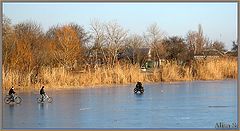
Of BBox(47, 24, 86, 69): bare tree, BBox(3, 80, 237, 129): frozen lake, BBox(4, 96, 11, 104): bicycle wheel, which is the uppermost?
BBox(47, 24, 86, 69): bare tree

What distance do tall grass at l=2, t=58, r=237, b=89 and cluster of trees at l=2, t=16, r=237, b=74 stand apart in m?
0.74

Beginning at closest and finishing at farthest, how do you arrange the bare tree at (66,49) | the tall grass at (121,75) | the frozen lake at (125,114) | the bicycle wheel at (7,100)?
the frozen lake at (125,114) < the bicycle wheel at (7,100) < the tall grass at (121,75) < the bare tree at (66,49)

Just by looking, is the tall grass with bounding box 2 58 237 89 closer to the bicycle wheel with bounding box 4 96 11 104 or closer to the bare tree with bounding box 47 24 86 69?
the bare tree with bounding box 47 24 86 69

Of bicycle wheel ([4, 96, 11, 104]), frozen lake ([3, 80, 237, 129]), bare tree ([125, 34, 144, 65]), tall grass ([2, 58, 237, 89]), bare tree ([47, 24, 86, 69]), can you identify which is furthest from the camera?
bare tree ([125, 34, 144, 65])

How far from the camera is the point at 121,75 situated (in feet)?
85.7

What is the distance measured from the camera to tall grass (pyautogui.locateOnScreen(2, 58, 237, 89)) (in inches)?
891

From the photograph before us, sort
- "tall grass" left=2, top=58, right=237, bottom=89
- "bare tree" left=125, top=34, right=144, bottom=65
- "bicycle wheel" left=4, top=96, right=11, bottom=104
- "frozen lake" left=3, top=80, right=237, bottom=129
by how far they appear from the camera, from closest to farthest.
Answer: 1. "frozen lake" left=3, top=80, right=237, bottom=129
2. "bicycle wheel" left=4, top=96, right=11, bottom=104
3. "tall grass" left=2, top=58, right=237, bottom=89
4. "bare tree" left=125, top=34, right=144, bottom=65

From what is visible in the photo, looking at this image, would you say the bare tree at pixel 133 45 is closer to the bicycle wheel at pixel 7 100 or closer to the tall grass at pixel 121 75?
the tall grass at pixel 121 75

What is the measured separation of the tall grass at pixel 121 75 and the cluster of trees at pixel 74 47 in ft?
2.42

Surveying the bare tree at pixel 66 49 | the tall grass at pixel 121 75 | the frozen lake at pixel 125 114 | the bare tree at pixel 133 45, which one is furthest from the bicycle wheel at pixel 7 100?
the bare tree at pixel 133 45

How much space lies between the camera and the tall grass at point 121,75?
2264 cm

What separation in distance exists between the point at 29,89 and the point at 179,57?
15491 millimetres

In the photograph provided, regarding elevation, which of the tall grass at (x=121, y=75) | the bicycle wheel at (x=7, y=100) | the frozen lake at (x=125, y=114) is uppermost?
the tall grass at (x=121, y=75)

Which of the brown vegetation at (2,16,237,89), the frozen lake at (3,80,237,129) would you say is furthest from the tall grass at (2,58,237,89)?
the frozen lake at (3,80,237,129)
